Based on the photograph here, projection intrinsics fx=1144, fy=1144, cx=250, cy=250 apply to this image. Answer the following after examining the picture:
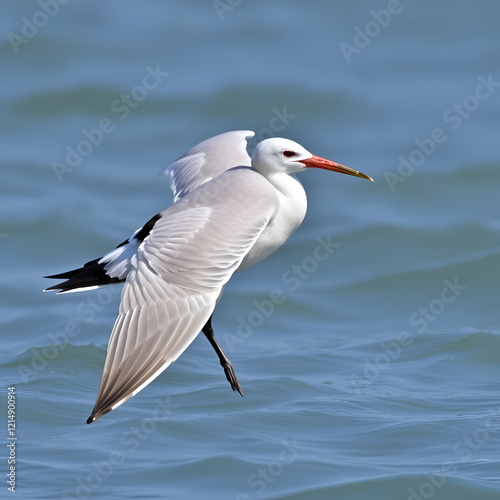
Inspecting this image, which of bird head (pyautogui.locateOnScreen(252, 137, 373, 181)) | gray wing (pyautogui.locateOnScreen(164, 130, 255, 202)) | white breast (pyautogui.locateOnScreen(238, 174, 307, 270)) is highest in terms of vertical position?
bird head (pyautogui.locateOnScreen(252, 137, 373, 181))

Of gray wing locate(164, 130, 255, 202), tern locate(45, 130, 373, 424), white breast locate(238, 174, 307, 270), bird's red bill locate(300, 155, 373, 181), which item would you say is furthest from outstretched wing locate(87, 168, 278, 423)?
gray wing locate(164, 130, 255, 202)

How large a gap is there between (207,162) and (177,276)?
1.65 meters

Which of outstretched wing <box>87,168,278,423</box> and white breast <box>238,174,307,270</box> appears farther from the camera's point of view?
white breast <box>238,174,307,270</box>

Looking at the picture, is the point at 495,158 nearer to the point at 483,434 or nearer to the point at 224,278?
the point at 483,434

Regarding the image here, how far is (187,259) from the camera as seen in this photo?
5.52m

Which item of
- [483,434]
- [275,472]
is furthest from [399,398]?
[275,472]

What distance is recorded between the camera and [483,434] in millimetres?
8562

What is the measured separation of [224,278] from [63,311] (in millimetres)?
6676

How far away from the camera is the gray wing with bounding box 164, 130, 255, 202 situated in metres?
6.85

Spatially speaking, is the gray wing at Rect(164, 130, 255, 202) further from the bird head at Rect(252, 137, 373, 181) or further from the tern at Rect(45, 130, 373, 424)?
the bird head at Rect(252, 137, 373, 181)

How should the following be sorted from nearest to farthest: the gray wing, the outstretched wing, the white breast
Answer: the outstretched wing < the white breast < the gray wing

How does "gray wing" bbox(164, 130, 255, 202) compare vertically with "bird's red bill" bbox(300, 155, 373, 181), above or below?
below

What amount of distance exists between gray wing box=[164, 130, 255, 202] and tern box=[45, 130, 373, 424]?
0.58 feet

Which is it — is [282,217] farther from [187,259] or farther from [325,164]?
[187,259]
